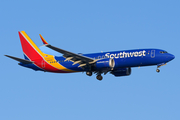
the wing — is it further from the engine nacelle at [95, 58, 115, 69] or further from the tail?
the tail

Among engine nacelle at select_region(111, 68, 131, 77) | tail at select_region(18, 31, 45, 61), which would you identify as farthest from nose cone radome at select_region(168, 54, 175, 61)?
tail at select_region(18, 31, 45, 61)

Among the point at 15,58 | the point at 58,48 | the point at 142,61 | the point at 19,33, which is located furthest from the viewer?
the point at 19,33

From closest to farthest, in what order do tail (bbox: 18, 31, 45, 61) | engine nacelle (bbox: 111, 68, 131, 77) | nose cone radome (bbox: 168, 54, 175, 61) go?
nose cone radome (bbox: 168, 54, 175, 61), engine nacelle (bbox: 111, 68, 131, 77), tail (bbox: 18, 31, 45, 61)

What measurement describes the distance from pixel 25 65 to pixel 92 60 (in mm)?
12704

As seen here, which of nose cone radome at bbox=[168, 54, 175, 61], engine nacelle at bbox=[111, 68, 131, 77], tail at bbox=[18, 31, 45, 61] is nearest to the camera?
nose cone radome at bbox=[168, 54, 175, 61]

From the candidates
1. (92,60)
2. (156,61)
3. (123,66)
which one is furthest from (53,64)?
(156,61)

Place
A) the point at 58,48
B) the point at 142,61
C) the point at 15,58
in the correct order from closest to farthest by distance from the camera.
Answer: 1. the point at 58,48
2. the point at 142,61
3. the point at 15,58

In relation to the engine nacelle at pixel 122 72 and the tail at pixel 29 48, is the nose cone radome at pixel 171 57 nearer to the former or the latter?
the engine nacelle at pixel 122 72

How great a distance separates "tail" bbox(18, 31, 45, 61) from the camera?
216ft

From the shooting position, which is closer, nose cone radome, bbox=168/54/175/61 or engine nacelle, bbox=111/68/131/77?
nose cone radome, bbox=168/54/175/61

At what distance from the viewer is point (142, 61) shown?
57.9 meters

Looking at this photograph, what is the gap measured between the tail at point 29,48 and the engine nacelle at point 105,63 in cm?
1153

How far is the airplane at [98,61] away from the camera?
57906 mm

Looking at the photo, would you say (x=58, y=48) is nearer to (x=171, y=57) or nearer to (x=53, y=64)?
(x=53, y=64)
